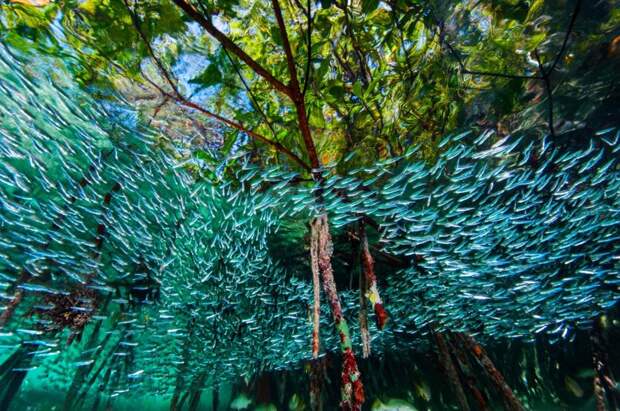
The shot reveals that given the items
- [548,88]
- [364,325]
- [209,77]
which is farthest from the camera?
[548,88]

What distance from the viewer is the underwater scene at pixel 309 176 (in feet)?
10.8

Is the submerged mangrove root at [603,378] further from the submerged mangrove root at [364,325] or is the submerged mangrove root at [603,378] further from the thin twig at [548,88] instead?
the submerged mangrove root at [364,325]

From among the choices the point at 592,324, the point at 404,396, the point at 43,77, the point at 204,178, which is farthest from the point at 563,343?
the point at 43,77

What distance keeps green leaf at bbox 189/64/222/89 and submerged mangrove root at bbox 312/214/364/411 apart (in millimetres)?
2350

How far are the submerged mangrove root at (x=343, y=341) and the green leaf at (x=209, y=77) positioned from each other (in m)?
2.35

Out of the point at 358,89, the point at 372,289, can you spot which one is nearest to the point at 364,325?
the point at 372,289

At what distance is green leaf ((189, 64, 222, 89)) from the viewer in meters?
→ 3.68

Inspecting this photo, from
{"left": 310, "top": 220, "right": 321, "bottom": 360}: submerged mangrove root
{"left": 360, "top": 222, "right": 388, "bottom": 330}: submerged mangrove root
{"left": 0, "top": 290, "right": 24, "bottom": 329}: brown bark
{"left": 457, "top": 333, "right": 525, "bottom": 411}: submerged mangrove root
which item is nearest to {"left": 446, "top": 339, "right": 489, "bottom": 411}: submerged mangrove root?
{"left": 457, "top": 333, "right": 525, "bottom": 411}: submerged mangrove root

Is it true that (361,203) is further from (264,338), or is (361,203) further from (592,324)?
(592,324)

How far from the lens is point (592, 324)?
8.96 meters

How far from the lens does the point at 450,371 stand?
6.70m

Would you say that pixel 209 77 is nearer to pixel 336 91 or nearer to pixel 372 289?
pixel 336 91

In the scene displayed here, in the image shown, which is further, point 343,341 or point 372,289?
point 372,289

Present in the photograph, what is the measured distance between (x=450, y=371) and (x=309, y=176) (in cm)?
590
